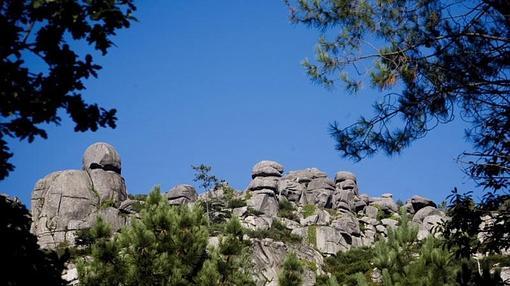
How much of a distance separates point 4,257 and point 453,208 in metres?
5.36

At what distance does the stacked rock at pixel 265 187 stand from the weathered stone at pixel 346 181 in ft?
19.9

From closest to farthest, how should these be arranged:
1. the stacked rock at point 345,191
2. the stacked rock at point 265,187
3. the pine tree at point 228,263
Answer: the pine tree at point 228,263
the stacked rock at point 265,187
the stacked rock at point 345,191

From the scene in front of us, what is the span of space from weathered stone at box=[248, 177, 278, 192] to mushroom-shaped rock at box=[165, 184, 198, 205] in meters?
5.18

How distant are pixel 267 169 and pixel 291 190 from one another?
301cm

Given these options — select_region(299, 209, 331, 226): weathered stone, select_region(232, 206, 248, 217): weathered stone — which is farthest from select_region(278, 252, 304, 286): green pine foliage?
select_region(299, 209, 331, 226): weathered stone

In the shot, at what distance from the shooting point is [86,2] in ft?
13.0

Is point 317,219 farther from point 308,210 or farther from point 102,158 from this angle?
point 102,158

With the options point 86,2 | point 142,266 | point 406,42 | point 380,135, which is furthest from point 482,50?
point 142,266

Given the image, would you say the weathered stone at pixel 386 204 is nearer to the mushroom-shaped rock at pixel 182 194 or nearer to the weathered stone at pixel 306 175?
the weathered stone at pixel 306 175

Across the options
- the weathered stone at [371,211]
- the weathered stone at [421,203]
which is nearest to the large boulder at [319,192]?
the weathered stone at [371,211]

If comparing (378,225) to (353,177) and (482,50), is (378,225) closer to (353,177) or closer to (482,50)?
(353,177)

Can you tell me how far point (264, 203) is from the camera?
1769 inches

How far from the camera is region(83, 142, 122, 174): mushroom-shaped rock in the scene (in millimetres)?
37719

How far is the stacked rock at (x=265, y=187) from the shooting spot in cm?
4456
